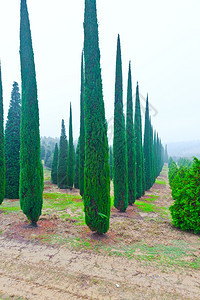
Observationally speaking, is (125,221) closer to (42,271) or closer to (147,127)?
(42,271)

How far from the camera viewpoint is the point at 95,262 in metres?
5.29

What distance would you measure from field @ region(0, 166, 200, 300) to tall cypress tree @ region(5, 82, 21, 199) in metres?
7.12

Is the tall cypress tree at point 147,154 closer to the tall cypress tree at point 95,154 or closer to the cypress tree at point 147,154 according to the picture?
the cypress tree at point 147,154

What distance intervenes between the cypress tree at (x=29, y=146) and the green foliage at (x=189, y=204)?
6.29 metres

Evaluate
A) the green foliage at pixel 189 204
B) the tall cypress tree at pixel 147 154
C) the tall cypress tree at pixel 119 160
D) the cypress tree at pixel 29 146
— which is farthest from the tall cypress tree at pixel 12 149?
the tall cypress tree at pixel 147 154

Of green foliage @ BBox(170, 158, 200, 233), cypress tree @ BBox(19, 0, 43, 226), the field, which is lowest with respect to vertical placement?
the field

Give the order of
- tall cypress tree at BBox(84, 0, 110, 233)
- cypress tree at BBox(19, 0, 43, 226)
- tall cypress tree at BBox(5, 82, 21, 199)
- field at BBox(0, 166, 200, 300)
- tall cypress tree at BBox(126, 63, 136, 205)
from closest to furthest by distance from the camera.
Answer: field at BBox(0, 166, 200, 300), tall cypress tree at BBox(84, 0, 110, 233), cypress tree at BBox(19, 0, 43, 226), tall cypress tree at BBox(126, 63, 136, 205), tall cypress tree at BBox(5, 82, 21, 199)

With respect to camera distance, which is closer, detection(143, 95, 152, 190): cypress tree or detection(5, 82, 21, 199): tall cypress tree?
detection(5, 82, 21, 199): tall cypress tree

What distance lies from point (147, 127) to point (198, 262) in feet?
64.4

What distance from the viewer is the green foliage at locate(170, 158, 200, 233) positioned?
7875 millimetres

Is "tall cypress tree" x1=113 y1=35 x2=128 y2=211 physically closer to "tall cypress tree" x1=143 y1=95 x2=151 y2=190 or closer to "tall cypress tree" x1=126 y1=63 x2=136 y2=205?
"tall cypress tree" x1=126 y1=63 x2=136 y2=205

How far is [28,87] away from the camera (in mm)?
7805

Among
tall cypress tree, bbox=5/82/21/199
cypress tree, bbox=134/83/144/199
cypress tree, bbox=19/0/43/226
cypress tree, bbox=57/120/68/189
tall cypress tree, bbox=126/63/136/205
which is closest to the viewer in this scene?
cypress tree, bbox=19/0/43/226

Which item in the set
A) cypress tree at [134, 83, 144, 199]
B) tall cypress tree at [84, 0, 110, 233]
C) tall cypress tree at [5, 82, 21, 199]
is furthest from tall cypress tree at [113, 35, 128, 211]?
tall cypress tree at [5, 82, 21, 199]
